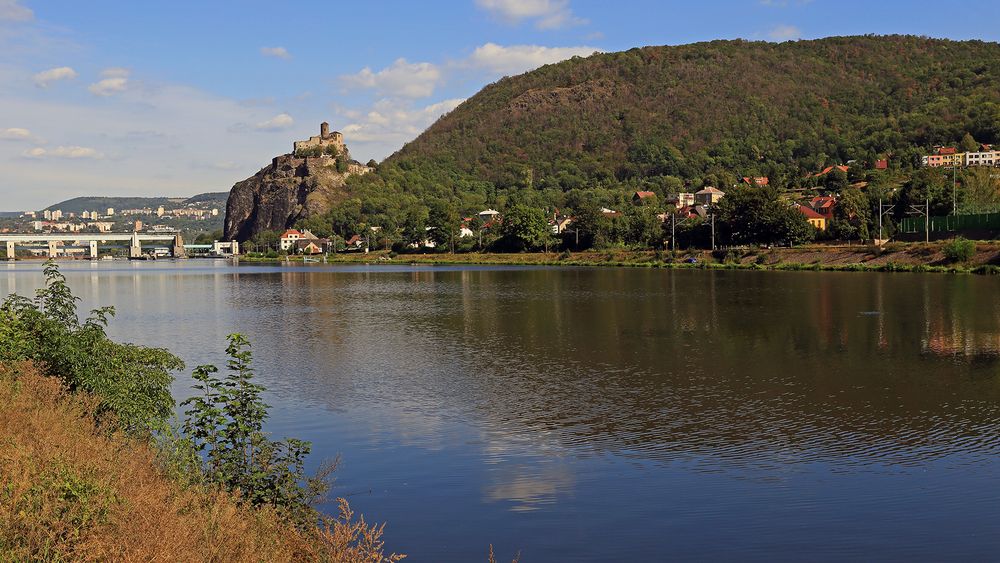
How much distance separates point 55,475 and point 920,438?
1464 centimetres

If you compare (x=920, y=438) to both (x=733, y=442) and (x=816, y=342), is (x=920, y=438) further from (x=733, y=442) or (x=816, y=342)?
(x=816, y=342)

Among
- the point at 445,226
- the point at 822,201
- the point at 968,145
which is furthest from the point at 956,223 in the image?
Result: the point at 968,145

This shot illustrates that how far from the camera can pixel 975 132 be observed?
18388 cm

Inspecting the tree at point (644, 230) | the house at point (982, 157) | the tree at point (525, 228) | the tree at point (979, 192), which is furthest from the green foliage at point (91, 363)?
the house at point (982, 157)

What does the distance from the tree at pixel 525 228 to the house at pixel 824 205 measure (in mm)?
39116

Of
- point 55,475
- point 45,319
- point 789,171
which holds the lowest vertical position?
point 55,475

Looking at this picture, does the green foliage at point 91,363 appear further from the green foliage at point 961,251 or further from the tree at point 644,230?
the tree at point 644,230

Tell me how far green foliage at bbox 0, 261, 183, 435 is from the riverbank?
6666 cm

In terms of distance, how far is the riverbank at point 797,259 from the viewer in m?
71.6

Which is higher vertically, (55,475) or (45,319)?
(45,319)

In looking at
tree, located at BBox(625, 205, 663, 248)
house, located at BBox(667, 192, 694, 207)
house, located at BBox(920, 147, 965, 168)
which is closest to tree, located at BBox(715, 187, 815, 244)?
tree, located at BBox(625, 205, 663, 248)

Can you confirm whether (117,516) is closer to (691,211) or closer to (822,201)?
(822,201)

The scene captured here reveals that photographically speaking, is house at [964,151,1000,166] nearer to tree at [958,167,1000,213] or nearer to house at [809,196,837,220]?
tree at [958,167,1000,213]

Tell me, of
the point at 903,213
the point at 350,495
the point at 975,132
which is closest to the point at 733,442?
the point at 350,495
